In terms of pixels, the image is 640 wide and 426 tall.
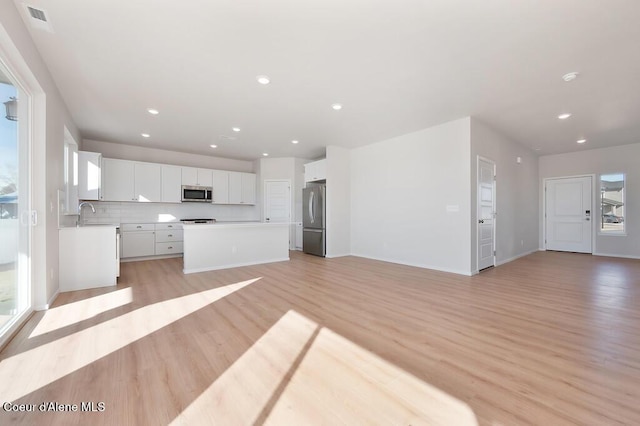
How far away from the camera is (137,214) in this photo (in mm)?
6355

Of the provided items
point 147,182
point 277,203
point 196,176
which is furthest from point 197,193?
point 277,203

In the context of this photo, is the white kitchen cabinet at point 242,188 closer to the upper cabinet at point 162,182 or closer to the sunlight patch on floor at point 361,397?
the upper cabinet at point 162,182

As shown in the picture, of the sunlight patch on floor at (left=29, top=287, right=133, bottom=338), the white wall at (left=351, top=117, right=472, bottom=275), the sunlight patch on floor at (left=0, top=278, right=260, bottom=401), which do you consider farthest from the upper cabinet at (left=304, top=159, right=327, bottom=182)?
the sunlight patch on floor at (left=29, top=287, right=133, bottom=338)

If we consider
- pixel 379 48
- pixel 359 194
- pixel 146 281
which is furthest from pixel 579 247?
pixel 146 281

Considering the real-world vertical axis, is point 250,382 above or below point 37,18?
below

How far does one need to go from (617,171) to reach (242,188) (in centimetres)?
944

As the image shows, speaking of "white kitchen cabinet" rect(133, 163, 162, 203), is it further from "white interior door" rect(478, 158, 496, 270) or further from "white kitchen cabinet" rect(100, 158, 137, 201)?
"white interior door" rect(478, 158, 496, 270)

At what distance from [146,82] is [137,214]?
4.13m

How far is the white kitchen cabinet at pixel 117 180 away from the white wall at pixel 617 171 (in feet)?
35.7

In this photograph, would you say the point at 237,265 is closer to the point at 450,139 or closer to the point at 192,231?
the point at 192,231

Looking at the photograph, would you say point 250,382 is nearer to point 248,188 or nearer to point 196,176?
point 196,176

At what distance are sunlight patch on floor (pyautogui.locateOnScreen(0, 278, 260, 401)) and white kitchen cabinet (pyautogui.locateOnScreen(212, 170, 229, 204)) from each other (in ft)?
14.5

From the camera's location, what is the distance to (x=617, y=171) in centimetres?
630

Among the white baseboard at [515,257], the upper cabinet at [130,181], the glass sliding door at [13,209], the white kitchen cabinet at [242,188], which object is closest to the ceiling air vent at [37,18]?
the glass sliding door at [13,209]
